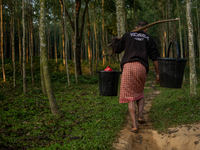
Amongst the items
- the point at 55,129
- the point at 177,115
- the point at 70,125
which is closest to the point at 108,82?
the point at 70,125

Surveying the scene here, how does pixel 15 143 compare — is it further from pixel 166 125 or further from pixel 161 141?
pixel 166 125

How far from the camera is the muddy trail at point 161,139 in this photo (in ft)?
9.60

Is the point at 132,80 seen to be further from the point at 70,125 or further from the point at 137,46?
the point at 70,125

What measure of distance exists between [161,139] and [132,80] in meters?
1.20

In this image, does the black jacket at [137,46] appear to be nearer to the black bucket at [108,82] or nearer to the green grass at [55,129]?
the black bucket at [108,82]

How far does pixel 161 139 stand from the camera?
3.21 metres

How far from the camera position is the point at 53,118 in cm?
459

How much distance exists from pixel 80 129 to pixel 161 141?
162 cm

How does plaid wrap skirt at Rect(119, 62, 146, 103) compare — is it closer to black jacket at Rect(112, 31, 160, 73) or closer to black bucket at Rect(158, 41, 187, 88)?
black jacket at Rect(112, 31, 160, 73)

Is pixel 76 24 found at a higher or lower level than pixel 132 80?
higher

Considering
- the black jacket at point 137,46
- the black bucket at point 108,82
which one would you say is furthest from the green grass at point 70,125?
the black jacket at point 137,46

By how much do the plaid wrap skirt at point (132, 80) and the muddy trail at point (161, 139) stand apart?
70cm

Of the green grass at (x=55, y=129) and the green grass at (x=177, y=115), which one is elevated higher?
the green grass at (x=177, y=115)

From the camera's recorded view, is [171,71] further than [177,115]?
No
